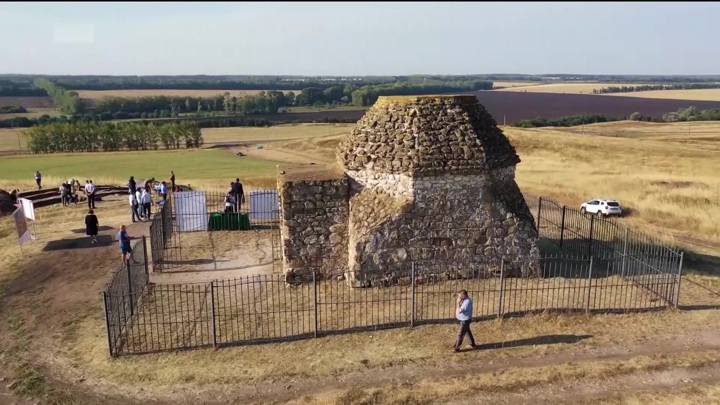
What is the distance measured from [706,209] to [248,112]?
11958 centimetres

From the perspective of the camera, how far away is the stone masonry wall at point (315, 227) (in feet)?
53.4

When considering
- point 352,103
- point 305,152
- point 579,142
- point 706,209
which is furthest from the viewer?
point 352,103

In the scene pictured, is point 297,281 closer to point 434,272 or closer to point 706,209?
point 434,272

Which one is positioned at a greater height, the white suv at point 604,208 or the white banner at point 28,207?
the white banner at point 28,207

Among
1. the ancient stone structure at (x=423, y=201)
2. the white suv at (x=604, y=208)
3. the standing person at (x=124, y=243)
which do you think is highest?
the ancient stone structure at (x=423, y=201)

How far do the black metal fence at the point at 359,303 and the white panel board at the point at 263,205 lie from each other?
24.7 ft

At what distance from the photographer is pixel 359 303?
49.8 ft

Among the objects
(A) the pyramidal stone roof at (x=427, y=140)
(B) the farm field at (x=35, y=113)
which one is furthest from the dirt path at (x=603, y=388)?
(B) the farm field at (x=35, y=113)

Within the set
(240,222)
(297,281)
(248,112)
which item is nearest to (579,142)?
(240,222)

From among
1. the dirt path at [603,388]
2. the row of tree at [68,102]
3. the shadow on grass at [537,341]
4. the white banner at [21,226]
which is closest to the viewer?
the dirt path at [603,388]

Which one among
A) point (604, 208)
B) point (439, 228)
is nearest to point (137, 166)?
point (604, 208)

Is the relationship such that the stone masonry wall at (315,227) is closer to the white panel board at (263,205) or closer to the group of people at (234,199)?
the white panel board at (263,205)

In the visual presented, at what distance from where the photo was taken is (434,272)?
53.6 ft

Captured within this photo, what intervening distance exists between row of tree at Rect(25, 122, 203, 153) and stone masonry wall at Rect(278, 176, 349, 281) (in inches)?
2475
